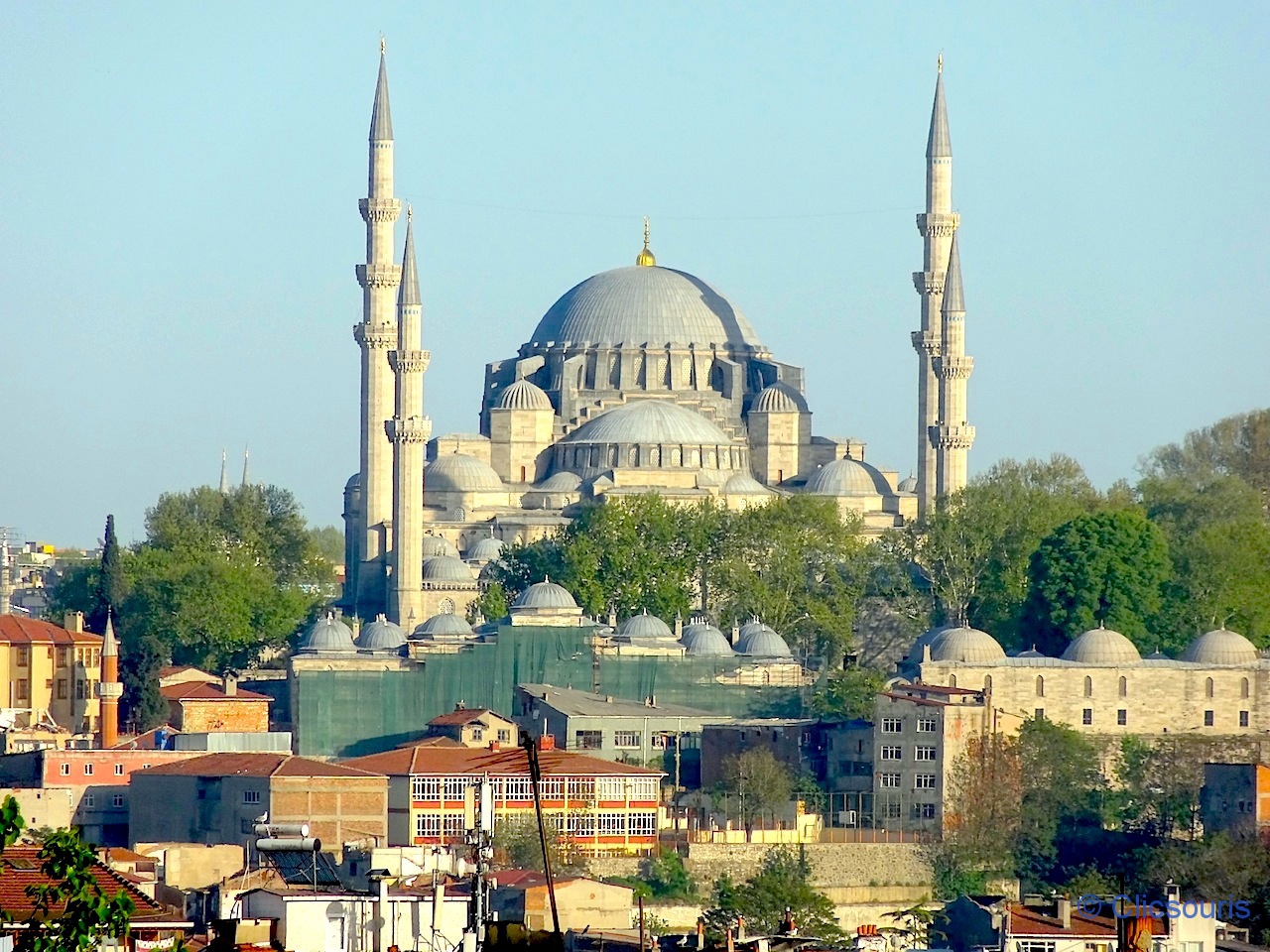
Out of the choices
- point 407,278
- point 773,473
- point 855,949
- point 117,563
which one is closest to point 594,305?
point 773,473

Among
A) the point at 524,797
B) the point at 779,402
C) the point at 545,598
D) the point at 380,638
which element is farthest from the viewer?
the point at 779,402

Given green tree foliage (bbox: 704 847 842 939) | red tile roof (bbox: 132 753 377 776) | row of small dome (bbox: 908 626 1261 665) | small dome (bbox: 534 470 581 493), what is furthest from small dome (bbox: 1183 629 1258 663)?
small dome (bbox: 534 470 581 493)

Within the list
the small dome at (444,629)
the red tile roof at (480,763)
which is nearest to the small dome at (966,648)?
the red tile roof at (480,763)

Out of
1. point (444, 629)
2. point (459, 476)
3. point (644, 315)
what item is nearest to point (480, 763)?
point (444, 629)

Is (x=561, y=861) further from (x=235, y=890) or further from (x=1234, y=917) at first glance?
(x=235, y=890)

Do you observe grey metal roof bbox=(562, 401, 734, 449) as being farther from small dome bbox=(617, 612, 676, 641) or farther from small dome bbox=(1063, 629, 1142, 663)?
small dome bbox=(1063, 629, 1142, 663)

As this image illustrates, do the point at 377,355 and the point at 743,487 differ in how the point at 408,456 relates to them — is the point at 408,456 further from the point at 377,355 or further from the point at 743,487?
the point at 743,487
